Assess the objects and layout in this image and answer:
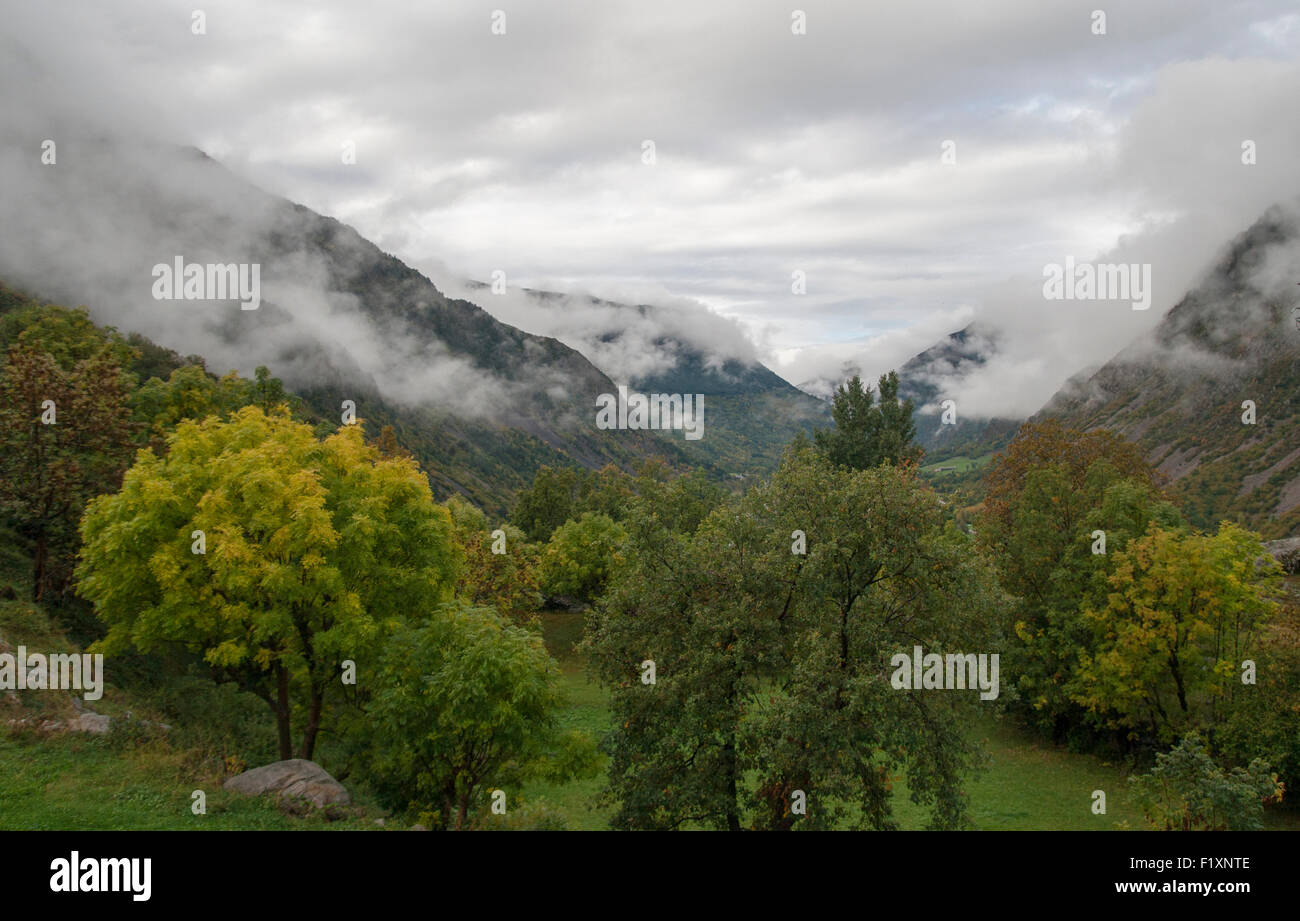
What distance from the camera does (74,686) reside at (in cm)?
2373


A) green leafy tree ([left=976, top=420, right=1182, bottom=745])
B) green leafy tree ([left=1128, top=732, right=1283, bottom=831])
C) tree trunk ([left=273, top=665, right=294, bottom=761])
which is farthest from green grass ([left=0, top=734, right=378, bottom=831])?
green leafy tree ([left=976, top=420, right=1182, bottom=745])

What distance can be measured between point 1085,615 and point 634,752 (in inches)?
1056

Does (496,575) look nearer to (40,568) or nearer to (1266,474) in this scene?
(40,568)

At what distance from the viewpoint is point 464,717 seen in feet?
65.5

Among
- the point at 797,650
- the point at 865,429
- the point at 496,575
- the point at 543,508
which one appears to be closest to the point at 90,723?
the point at 797,650

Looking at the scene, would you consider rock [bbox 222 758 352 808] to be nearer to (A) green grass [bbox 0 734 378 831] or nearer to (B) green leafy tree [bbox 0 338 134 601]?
(A) green grass [bbox 0 734 378 831]

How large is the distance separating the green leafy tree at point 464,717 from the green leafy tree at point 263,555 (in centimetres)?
280

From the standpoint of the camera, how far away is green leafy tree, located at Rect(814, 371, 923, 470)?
223 ft

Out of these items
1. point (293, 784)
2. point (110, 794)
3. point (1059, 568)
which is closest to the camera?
point (110, 794)

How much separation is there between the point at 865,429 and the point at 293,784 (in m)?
58.7

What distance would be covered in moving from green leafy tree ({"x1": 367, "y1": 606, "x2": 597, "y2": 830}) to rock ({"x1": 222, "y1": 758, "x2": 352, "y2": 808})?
57.7 inches

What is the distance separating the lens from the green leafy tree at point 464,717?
2016 cm

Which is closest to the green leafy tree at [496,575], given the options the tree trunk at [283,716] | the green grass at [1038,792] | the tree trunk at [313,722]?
the tree trunk at [313,722]
